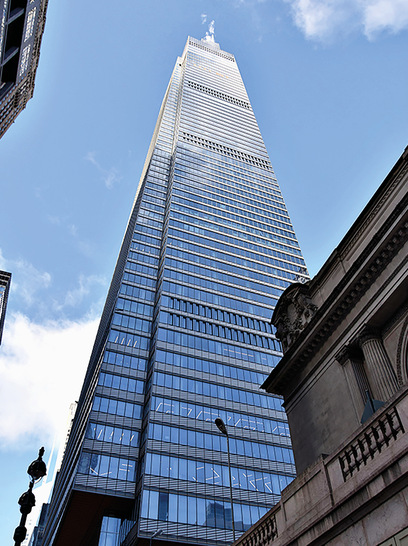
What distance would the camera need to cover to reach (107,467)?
160 ft

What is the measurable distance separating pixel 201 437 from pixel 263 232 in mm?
49369

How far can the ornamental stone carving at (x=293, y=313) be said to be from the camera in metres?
26.9

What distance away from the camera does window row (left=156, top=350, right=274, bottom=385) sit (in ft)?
199

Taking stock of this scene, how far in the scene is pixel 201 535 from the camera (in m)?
45.0

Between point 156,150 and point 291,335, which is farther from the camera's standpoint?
point 156,150

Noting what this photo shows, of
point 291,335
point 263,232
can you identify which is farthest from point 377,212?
point 263,232

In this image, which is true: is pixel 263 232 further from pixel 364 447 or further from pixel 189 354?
pixel 364 447

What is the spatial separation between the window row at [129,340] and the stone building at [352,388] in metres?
37.1

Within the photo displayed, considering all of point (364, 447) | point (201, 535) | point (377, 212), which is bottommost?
point (364, 447)

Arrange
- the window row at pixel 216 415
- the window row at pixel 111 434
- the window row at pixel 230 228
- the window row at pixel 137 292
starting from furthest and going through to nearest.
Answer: the window row at pixel 230 228, the window row at pixel 137 292, the window row at pixel 216 415, the window row at pixel 111 434

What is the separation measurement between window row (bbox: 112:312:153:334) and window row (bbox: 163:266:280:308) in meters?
8.79

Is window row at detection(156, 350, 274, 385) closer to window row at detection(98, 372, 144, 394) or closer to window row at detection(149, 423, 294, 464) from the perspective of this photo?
window row at detection(98, 372, 144, 394)

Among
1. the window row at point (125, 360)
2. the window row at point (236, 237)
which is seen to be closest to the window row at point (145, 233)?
the window row at point (236, 237)

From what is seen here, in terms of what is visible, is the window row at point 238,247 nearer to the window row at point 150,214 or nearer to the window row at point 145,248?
the window row at point 145,248
